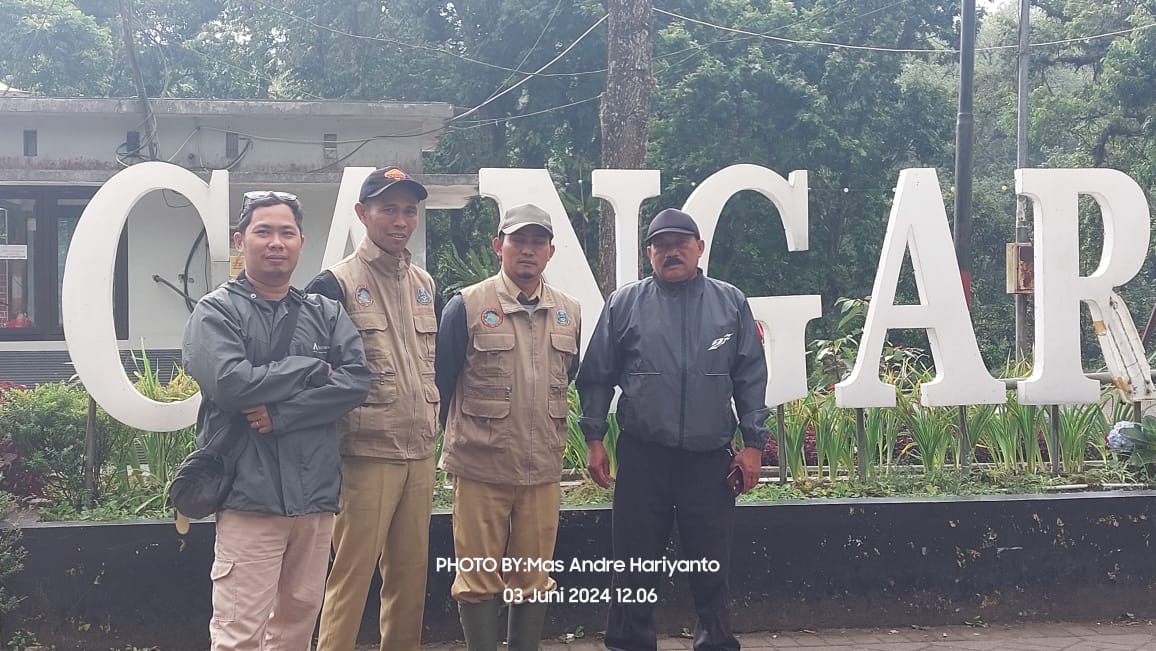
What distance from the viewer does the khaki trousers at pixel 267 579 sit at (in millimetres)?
2928

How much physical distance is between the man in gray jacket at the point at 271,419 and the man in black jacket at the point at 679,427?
105 cm

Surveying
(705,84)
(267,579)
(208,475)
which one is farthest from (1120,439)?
(705,84)

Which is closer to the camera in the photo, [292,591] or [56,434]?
[292,591]

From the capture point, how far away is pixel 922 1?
19484 mm

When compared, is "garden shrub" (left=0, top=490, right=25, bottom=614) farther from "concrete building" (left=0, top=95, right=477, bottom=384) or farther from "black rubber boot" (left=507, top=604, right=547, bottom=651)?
"concrete building" (left=0, top=95, right=477, bottom=384)

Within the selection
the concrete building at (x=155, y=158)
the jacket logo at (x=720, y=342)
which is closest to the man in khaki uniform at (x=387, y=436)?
the jacket logo at (x=720, y=342)

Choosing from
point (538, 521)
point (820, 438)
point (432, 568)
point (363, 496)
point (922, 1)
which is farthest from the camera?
point (922, 1)

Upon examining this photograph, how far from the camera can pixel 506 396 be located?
3.65 meters

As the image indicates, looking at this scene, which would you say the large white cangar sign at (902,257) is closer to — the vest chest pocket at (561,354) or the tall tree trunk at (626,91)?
the vest chest pocket at (561,354)

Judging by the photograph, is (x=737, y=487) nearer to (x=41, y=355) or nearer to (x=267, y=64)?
(x=41, y=355)

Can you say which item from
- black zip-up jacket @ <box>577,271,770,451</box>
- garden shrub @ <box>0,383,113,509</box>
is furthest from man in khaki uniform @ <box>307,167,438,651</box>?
garden shrub @ <box>0,383,113,509</box>

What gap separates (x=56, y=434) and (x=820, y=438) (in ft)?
11.9

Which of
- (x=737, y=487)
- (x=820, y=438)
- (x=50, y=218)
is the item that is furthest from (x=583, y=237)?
(x=737, y=487)

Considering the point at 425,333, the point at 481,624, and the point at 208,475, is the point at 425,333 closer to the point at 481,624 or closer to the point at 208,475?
the point at 208,475
